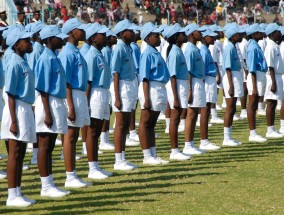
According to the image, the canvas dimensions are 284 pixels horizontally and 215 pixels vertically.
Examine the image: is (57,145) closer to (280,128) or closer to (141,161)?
(141,161)

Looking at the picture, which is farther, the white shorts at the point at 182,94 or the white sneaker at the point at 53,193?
the white shorts at the point at 182,94

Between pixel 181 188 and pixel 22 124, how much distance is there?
258 cm

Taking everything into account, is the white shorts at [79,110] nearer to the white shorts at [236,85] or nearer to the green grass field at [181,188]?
the green grass field at [181,188]

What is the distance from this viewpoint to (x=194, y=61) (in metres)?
16.7

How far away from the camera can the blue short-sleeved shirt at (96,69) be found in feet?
46.7

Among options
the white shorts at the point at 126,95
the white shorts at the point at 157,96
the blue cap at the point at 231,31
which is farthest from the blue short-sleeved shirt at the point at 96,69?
the blue cap at the point at 231,31

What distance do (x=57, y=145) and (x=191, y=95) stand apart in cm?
351

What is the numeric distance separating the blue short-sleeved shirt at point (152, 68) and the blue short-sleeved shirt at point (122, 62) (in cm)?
20

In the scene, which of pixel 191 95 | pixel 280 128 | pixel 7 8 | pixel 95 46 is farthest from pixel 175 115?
pixel 7 8

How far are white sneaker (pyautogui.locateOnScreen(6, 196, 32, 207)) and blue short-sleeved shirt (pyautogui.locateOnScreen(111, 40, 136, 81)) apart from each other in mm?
3642

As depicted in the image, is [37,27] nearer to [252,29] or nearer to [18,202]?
[18,202]

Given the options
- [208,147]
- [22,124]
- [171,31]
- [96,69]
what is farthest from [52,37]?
[208,147]

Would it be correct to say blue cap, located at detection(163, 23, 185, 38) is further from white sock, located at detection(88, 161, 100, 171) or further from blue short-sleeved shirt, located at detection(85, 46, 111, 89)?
white sock, located at detection(88, 161, 100, 171)

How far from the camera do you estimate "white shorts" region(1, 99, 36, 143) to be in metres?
11.8
